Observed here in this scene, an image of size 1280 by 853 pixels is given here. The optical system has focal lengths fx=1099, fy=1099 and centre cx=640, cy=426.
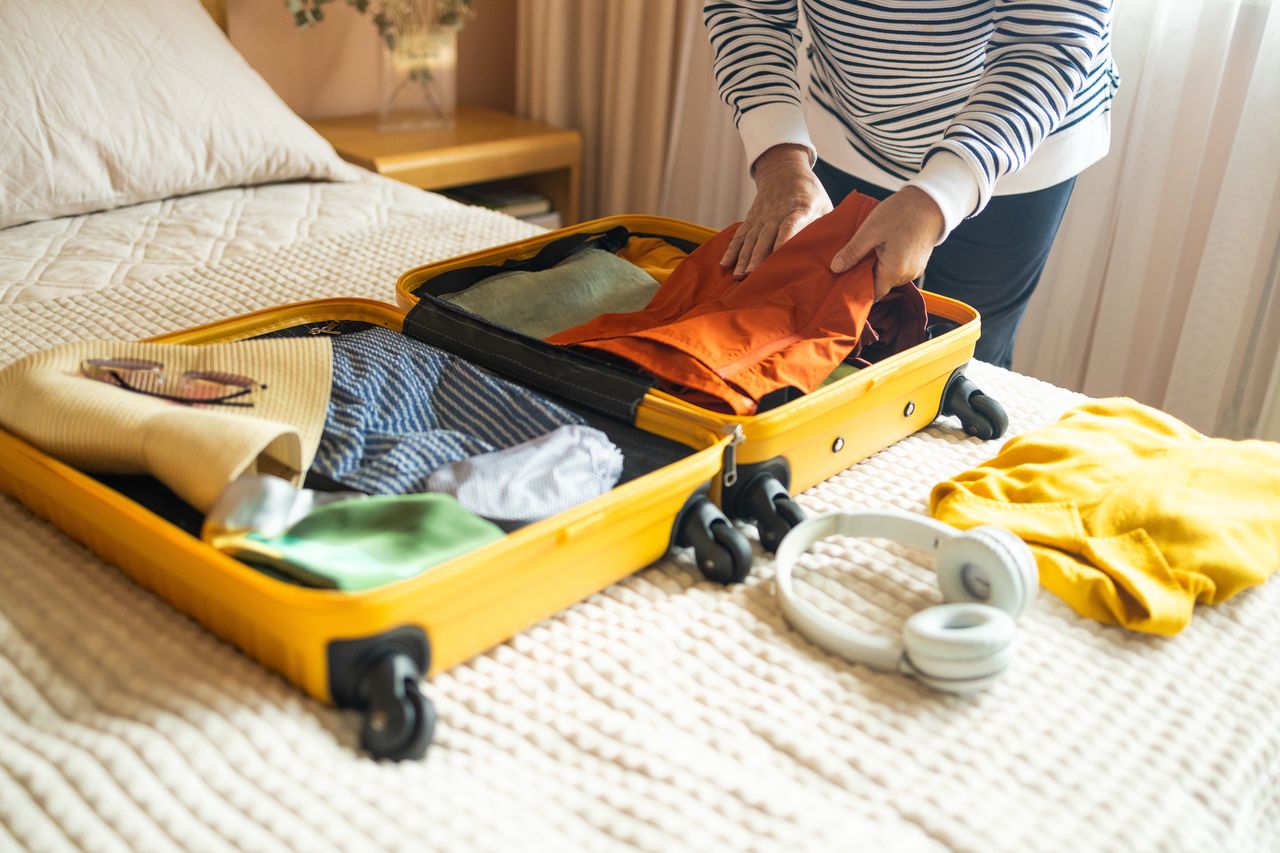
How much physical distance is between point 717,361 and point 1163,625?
364 mm

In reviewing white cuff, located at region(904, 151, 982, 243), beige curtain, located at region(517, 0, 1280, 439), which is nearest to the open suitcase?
white cuff, located at region(904, 151, 982, 243)

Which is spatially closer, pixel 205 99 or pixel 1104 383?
pixel 205 99

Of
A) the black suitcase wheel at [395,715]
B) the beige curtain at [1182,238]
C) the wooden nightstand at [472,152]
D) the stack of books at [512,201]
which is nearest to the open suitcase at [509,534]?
the black suitcase wheel at [395,715]

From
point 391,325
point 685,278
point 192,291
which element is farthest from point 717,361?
point 192,291

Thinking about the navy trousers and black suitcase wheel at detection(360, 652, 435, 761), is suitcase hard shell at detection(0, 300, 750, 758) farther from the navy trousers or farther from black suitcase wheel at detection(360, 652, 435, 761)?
the navy trousers

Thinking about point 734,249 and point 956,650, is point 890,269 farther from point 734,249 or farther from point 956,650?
point 956,650

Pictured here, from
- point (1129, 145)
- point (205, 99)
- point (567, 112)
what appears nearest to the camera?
point (205, 99)

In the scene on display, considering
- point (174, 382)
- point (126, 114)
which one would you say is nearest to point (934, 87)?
point (174, 382)

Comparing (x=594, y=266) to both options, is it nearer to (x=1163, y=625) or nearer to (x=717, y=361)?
(x=717, y=361)

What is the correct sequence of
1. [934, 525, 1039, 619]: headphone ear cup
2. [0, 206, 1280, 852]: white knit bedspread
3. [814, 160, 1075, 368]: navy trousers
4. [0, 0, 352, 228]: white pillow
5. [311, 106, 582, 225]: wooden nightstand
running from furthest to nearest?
[311, 106, 582, 225]: wooden nightstand < [0, 0, 352, 228]: white pillow < [814, 160, 1075, 368]: navy trousers < [934, 525, 1039, 619]: headphone ear cup < [0, 206, 1280, 852]: white knit bedspread

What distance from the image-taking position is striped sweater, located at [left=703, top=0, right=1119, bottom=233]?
1037 millimetres

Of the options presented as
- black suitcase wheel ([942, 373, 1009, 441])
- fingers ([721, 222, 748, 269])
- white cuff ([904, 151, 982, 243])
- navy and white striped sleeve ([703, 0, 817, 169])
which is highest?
navy and white striped sleeve ([703, 0, 817, 169])

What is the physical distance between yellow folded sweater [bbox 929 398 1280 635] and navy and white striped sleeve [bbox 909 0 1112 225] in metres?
0.28

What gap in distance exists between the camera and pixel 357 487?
709mm
